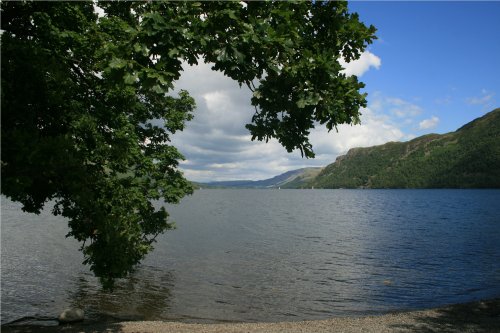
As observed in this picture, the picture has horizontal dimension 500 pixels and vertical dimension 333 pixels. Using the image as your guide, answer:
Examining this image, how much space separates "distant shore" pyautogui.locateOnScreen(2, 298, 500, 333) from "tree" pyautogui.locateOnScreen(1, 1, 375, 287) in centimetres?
934

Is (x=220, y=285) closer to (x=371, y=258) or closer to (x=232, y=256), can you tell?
(x=232, y=256)

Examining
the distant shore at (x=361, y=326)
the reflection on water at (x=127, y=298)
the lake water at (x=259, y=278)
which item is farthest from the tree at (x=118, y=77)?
the lake water at (x=259, y=278)

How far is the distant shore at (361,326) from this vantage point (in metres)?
18.2

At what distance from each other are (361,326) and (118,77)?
17.9 metres

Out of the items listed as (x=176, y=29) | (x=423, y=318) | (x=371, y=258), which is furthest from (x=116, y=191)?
(x=371, y=258)

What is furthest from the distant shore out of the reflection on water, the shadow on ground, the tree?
the tree

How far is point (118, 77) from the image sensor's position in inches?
263

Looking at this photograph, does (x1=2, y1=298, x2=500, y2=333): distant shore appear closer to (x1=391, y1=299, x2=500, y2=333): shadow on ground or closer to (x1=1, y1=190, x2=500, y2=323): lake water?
(x1=391, y1=299, x2=500, y2=333): shadow on ground

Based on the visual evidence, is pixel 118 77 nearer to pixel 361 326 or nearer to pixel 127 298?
pixel 361 326

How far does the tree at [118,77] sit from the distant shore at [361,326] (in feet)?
30.6

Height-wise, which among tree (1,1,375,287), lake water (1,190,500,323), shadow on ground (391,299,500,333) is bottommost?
lake water (1,190,500,323)

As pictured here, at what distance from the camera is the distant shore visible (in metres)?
18.2

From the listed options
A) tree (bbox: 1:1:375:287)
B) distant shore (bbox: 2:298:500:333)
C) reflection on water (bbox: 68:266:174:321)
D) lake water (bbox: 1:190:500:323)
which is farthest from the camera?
lake water (bbox: 1:190:500:323)

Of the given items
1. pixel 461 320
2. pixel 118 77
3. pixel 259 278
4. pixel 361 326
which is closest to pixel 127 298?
pixel 259 278
